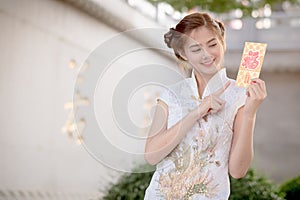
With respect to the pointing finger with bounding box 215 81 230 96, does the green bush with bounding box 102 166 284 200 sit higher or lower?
lower

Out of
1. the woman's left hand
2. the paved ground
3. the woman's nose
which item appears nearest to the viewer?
the woman's left hand

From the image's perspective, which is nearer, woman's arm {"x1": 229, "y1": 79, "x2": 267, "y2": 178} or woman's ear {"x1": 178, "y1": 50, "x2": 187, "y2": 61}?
woman's arm {"x1": 229, "y1": 79, "x2": 267, "y2": 178}

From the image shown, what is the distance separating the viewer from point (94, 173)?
4516mm

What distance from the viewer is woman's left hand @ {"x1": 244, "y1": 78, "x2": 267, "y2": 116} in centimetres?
172

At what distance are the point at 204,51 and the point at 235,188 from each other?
2.03 m

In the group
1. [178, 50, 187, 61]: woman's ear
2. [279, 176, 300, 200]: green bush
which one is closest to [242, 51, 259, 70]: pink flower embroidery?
[178, 50, 187, 61]: woman's ear

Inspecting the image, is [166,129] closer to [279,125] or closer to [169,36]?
[169,36]

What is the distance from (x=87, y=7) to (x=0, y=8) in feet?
2.45

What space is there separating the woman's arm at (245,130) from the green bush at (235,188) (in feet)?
6.21

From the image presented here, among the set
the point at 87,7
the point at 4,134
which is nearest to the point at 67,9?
the point at 87,7

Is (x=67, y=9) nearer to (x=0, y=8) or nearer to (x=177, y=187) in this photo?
(x=0, y=8)

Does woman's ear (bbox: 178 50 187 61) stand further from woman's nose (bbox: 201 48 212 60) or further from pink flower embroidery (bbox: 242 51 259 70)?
pink flower embroidery (bbox: 242 51 259 70)

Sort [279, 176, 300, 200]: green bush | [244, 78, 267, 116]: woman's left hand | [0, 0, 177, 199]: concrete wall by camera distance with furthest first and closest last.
→ 1. [279, 176, 300, 200]: green bush
2. [0, 0, 177, 199]: concrete wall
3. [244, 78, 267, 116]: woman's left hand

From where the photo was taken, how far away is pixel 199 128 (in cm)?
181
